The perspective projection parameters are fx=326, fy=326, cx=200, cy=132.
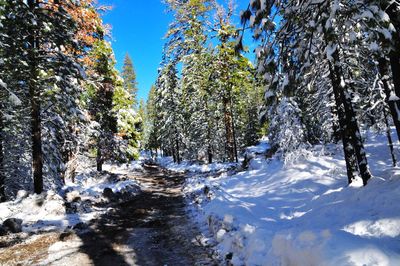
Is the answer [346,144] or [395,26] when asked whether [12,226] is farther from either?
[395,26]

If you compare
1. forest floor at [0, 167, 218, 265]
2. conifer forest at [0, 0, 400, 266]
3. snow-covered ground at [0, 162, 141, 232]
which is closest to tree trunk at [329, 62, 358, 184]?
conifer forest at [0, 0, 400, 266]

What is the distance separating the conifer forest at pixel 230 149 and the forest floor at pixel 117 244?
61 millimetres

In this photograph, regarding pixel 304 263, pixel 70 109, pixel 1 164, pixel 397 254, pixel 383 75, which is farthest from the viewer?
pixel 1 164

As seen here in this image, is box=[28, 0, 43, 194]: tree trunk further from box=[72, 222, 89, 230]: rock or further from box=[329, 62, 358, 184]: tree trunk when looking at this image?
box=[329, 62, 358, 184]: tree trunk

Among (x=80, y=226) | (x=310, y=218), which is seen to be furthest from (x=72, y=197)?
(x=310, y=218)

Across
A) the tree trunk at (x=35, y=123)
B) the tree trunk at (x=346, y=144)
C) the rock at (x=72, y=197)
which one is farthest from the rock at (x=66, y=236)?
the tree trunk at (x=346, y=144)

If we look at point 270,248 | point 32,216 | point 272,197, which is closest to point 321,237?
point 270,248

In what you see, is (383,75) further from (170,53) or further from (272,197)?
(170,53)

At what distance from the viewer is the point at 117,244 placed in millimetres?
9438

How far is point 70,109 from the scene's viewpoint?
45.0ft

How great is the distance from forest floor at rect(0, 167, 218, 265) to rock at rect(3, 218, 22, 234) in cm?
41

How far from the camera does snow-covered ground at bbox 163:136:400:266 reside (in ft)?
15.6

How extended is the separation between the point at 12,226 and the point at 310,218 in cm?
927

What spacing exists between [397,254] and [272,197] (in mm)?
10123
